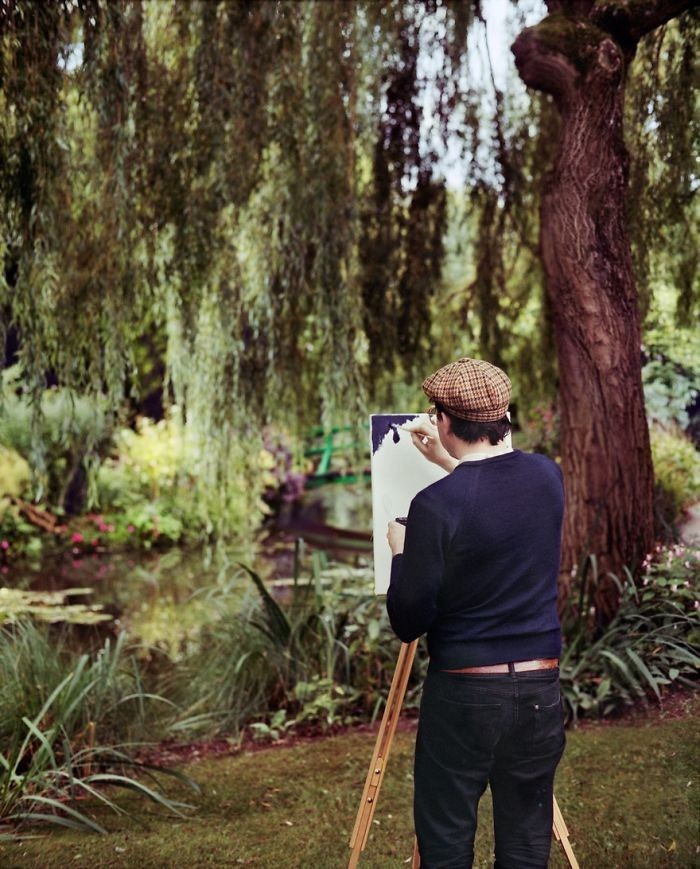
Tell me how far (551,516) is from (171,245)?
327 centimetres

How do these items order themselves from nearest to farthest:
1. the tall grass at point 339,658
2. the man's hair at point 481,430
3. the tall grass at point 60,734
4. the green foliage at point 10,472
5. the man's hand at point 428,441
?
the man's hair at point 481,430, the man's hand at point 428,441, the tall grass at point 60,734, the tall grass at point 339,658, the green foliage at point 10,472

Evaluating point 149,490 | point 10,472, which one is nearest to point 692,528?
point 10,472

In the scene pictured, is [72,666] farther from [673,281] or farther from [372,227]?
[673,281]

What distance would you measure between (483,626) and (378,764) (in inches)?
32.1

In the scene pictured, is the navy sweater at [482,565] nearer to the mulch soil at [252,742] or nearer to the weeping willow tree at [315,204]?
the mulch soil at [252,742]

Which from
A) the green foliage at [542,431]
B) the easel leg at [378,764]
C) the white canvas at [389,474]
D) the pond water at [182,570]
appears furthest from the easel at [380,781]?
the green foliage at [542,431]

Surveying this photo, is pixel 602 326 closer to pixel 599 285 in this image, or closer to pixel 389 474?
pixel 599 285

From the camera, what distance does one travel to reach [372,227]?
19.0 feet

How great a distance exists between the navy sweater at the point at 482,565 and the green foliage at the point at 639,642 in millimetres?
1518

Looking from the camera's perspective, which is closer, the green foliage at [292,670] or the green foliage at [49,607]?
the green foliage at [292,670]

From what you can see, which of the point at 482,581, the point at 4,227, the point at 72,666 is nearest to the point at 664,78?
the point at 4,227

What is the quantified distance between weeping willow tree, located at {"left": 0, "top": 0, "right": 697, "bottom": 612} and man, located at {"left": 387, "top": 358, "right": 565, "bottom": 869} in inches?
90.8

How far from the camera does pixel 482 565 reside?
198 cm

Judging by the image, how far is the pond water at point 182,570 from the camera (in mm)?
7234
